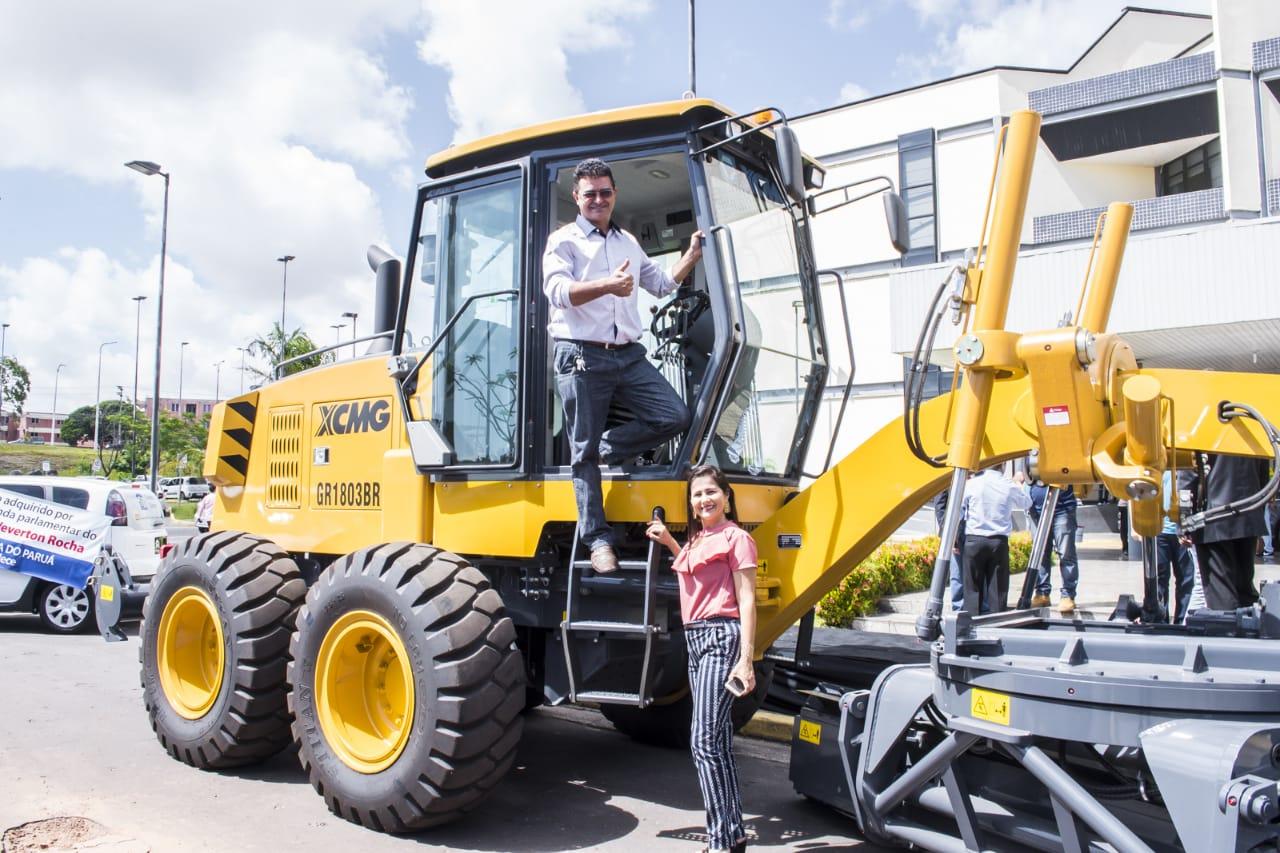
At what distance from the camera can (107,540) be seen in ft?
35.3

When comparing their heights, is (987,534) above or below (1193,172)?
below

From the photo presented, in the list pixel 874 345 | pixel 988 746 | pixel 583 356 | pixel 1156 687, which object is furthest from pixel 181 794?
pixel 874 345

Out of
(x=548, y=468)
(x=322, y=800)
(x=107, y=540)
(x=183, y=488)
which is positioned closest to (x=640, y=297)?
(x=548, y=468)

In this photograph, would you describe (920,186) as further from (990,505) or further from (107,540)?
(107,540)

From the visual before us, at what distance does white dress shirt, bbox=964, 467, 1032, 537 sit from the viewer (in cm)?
801

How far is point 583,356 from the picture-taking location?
14.4 ft

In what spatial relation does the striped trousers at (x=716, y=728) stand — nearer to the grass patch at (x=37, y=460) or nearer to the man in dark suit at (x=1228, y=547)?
the man in dark suit at (x=1228, y=547)

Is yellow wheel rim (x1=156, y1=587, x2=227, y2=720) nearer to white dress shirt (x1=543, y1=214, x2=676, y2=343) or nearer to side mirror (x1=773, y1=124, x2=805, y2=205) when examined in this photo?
Result: white dress shirt (x1=543, y1=214, x2=676, y2=343)

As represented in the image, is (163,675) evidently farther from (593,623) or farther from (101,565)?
(593,623)

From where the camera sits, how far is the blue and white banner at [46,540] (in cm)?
1056

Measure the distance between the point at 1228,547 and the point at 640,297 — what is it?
129 inches

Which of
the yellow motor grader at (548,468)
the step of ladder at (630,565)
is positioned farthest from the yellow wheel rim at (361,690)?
the step of ladder at (630,565)

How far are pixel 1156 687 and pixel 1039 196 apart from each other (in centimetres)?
2097

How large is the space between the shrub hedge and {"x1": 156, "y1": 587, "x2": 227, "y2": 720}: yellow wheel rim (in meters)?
5.12
